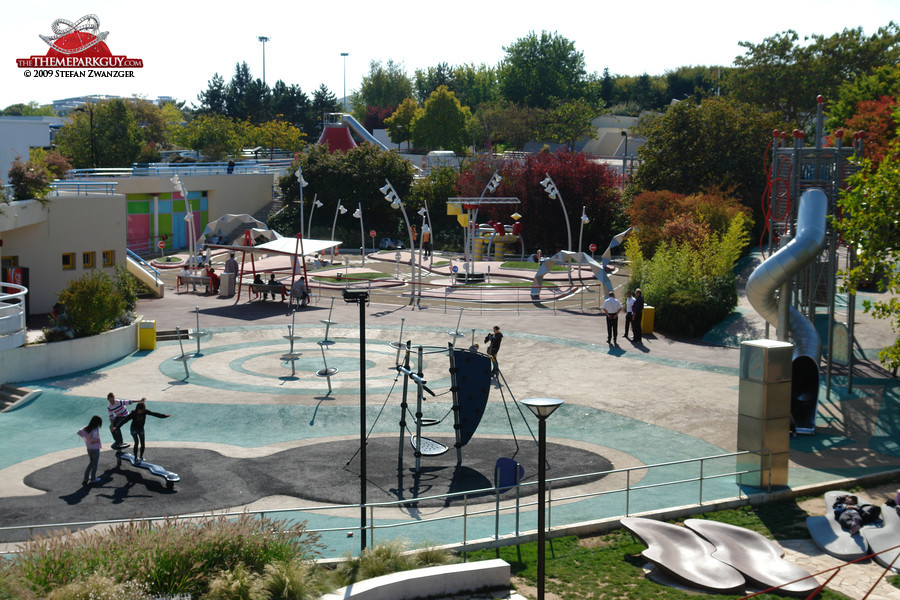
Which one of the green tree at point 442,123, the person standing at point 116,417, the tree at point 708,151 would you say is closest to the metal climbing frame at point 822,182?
the person standing at point 116,417

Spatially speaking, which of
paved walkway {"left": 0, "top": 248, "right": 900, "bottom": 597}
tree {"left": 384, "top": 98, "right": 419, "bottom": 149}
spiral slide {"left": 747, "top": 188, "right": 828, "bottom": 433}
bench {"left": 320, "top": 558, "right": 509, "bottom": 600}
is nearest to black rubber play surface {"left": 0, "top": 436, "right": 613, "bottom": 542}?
paved walkway {"left": 0, "top": 248, "right": 900, "bottom": 597}

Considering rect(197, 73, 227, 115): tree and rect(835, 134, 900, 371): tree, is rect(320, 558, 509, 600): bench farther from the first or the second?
rect(197, 73, 227, 115): tree

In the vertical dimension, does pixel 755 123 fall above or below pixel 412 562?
above

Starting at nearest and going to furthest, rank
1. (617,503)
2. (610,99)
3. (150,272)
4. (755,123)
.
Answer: (617,503) < (150,272) < (755,123) < (610,99)

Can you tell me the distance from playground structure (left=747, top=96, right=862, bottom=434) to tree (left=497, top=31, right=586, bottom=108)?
94889 millimetres

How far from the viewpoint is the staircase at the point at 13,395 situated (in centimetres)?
2281

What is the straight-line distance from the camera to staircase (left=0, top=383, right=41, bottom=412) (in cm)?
2281

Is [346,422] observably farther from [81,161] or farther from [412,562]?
[81,161]

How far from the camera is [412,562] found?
1286 cm

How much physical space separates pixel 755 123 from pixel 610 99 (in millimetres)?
81005

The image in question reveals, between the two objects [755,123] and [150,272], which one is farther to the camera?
[755,123]

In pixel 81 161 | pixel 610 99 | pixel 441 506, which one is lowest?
pixel 441 506

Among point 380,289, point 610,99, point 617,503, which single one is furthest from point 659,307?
point 610,99

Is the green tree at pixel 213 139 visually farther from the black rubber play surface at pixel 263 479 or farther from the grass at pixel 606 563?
the grass at pixel 606 563
